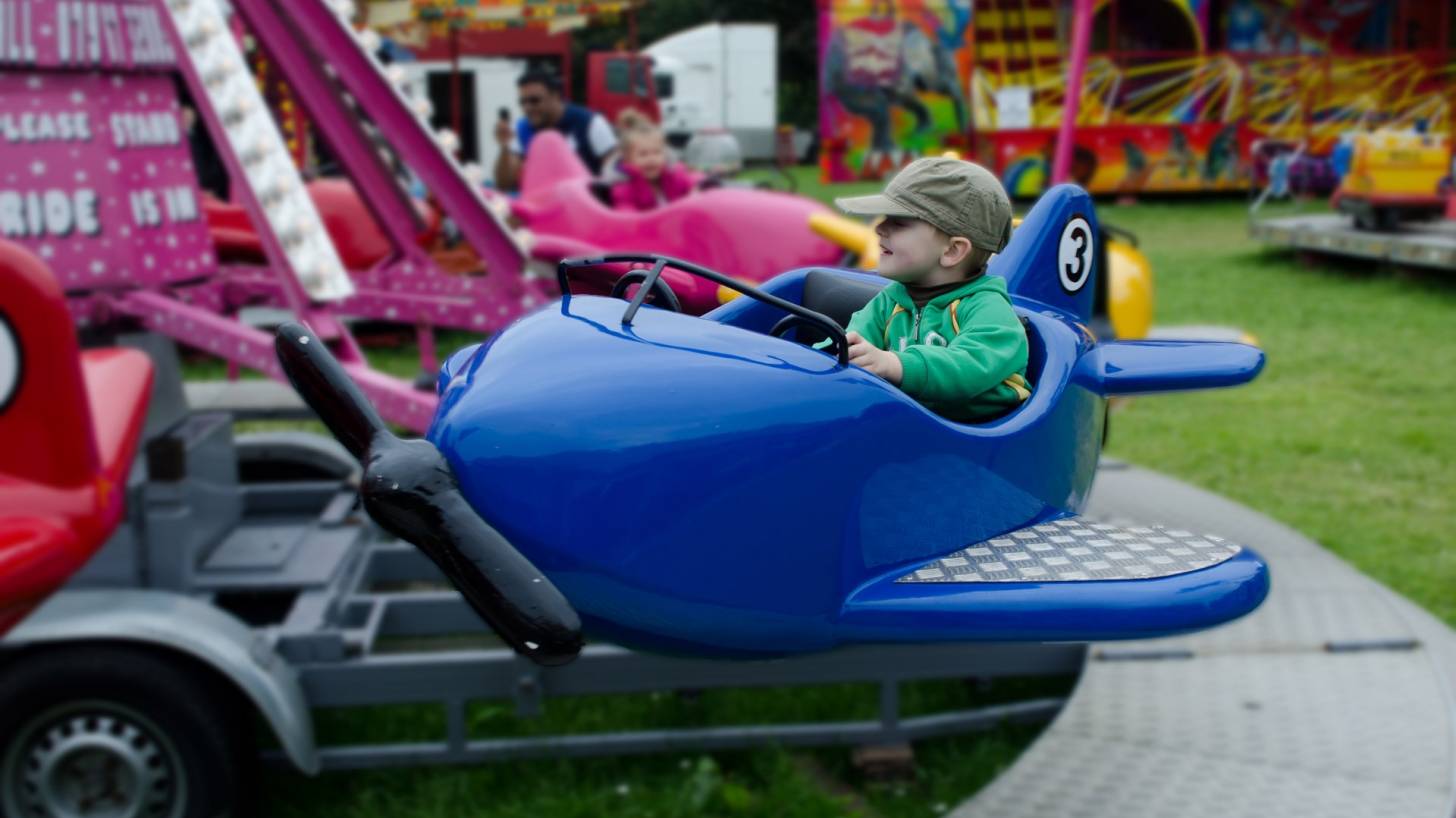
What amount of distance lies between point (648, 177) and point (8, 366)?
3770 mm

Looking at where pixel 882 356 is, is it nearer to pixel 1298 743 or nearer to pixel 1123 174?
pixel 1298 743

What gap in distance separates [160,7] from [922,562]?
314cm

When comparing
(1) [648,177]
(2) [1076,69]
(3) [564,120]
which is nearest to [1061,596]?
(2) [1076,69]

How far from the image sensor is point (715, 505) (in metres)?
0.93

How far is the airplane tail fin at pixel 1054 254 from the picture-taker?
1.33 m

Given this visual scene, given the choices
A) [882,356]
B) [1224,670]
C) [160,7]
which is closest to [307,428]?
[160,7]

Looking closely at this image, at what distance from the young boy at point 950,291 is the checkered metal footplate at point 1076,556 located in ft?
0.41

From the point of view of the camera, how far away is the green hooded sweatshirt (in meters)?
1.08

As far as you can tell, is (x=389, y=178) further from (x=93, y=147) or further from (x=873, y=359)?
(x=873, y=359)

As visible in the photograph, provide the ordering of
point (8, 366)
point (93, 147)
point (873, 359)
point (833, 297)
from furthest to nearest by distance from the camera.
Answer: point (93, 147), point (8, 366), point (833, 297), point (873, 359)

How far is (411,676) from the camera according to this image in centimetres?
318

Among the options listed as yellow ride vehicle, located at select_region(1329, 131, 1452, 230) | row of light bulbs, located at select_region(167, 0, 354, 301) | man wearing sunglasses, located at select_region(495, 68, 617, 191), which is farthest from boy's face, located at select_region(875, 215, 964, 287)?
yellow ride vehicle, located at select_region(1329, 131, 1452, 230)

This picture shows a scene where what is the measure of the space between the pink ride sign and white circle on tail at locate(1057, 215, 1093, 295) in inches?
106

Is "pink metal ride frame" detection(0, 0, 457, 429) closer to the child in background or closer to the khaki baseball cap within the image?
the child in background
